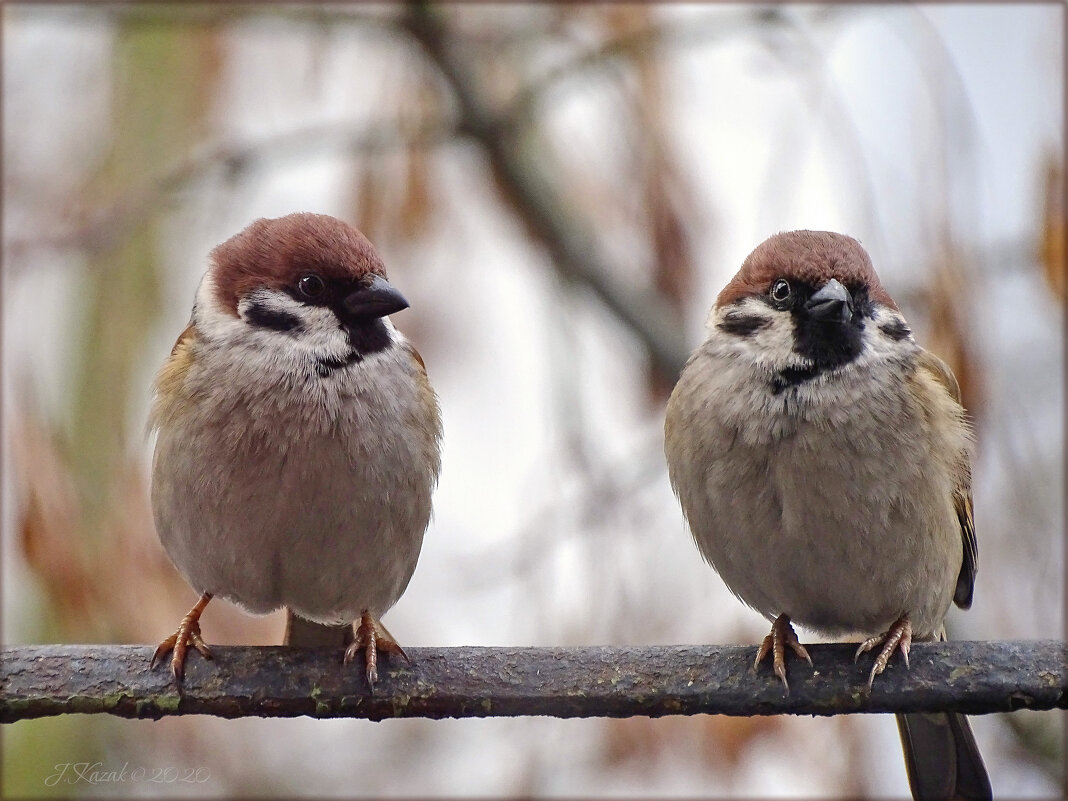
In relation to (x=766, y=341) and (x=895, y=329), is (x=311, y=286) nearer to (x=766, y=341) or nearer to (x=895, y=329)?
(x=766, y=341)

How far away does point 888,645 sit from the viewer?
300 cm

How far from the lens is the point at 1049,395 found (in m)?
6.05

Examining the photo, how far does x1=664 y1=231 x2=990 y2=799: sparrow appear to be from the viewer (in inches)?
121

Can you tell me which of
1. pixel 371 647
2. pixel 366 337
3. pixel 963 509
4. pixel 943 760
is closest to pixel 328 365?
pixel 366 337

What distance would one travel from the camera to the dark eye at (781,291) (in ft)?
10.2

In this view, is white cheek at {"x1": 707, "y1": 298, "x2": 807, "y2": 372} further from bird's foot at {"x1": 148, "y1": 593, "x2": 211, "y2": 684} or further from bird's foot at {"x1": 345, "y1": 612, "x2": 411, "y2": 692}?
bird's foot at {"x1": 148, "y1": 593, "x2": 211, "y2": 684}

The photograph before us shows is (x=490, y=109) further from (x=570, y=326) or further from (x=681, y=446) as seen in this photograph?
(x=681, y=446)

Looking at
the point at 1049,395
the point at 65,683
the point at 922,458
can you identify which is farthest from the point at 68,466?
the point at 1049,395

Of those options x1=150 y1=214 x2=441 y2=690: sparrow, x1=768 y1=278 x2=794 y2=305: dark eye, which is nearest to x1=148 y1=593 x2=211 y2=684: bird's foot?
x1=150 y1=214 x2=441 y2=690: sparrow

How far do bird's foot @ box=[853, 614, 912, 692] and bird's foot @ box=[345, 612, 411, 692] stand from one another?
106cm

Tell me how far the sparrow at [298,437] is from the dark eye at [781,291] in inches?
36.3

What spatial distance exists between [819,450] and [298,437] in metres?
1.26

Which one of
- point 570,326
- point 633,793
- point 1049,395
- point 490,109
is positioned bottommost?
point 633,793

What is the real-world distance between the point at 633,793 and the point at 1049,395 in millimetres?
2858
